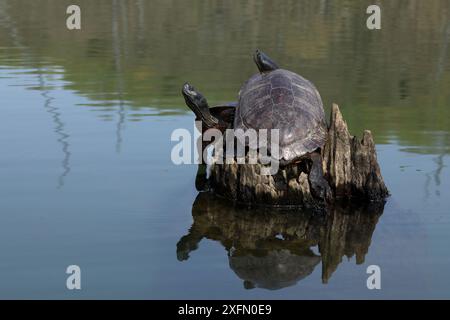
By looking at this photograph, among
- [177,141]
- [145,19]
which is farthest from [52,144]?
[145,19]

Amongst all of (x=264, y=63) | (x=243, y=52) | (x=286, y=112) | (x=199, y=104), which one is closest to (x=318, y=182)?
(x=286, y=112)

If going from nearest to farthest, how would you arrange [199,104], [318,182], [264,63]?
[318,182] < [199,104] < [264,63]

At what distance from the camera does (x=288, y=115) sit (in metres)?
11.0

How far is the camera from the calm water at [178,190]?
869 centimetres

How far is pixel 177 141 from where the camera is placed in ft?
48.0

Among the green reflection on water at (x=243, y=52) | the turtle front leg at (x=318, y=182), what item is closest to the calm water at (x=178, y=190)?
the green reflection on water at (x=243, y=52)

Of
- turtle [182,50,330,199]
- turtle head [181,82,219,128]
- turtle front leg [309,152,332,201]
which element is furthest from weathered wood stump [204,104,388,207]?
turtle head [181,82,219,128]

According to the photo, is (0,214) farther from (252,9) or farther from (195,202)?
(252,9)

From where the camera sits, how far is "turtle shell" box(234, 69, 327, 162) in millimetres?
10742

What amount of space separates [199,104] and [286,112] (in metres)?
2.29

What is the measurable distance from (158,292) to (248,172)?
9.39 ft

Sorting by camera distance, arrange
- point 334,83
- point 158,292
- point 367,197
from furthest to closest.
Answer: point 334,83
point 367,197
point 158,292

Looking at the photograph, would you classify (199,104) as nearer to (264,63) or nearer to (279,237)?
(264,63)

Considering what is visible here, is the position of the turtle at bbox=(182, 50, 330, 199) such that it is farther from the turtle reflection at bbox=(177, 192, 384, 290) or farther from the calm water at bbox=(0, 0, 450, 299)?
the calm water at bbox=(0, 0, 450, 299)
